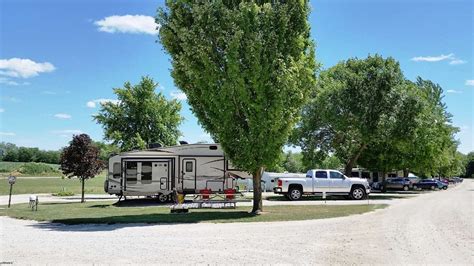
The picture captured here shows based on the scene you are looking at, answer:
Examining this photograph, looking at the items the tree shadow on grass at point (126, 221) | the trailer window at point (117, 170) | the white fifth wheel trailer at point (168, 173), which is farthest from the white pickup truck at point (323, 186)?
the tree shadow on grass at point (126, 221)

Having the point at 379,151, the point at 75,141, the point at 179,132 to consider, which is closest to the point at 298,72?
the point at 75,141

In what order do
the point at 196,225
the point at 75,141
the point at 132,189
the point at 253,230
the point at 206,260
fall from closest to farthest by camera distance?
the point at 206,260 → the point at 253,230 → the point at 196,225 → the point at 132,189 → the point at 75,141

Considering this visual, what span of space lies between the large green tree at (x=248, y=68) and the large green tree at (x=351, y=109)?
17.5m

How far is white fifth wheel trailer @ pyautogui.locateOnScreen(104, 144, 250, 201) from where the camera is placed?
2580 cm

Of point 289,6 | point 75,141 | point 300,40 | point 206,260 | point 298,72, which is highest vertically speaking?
point 289,6

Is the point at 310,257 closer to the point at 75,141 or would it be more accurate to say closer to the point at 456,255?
the point at 456,255

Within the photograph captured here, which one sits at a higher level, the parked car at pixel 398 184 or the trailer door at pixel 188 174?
the trailer door at pixel 188 174

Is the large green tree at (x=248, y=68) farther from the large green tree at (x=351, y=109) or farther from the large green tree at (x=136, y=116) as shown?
the large green tree at (x=136, y=116)

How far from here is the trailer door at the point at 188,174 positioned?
25.8 m

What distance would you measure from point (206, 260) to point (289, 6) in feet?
41.8

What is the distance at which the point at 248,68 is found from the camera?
725 inches

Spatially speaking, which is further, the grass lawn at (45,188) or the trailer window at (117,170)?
the grass lawn at (45,188)

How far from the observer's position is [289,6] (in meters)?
19.1

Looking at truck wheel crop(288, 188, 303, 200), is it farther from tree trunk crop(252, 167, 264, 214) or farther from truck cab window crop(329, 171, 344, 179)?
tree trunk crop(252, 167, 264, 214)
